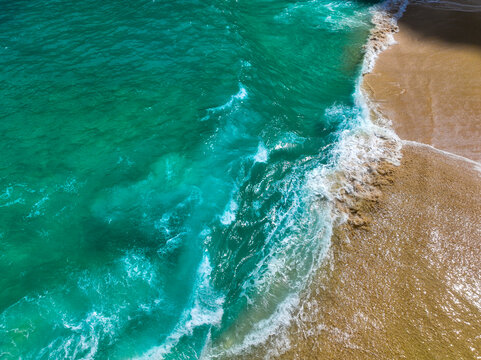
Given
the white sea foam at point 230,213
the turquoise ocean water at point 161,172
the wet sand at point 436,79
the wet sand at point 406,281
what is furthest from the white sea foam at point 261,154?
the wet sand at point 436,79

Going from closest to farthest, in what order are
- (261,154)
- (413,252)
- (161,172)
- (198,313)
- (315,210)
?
(198,313), (413,252), (315,210), (161,172), (261,154)

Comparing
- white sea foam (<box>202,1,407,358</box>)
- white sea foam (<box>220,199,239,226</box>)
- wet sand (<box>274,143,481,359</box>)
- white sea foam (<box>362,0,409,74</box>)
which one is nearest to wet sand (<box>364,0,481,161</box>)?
white sea foam (<box>362,0,409,74</box>)

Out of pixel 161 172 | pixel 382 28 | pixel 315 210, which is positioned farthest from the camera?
pixel 382 28

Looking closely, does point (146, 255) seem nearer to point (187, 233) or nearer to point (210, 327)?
point (187, 233)

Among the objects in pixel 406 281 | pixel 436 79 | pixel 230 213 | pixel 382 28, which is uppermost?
pixel 382 28

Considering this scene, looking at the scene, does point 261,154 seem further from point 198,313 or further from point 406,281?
point 406,281

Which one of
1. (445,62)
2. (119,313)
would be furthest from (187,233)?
(445,62)

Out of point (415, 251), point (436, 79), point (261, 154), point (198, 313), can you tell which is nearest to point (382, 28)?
point (436, 79)
